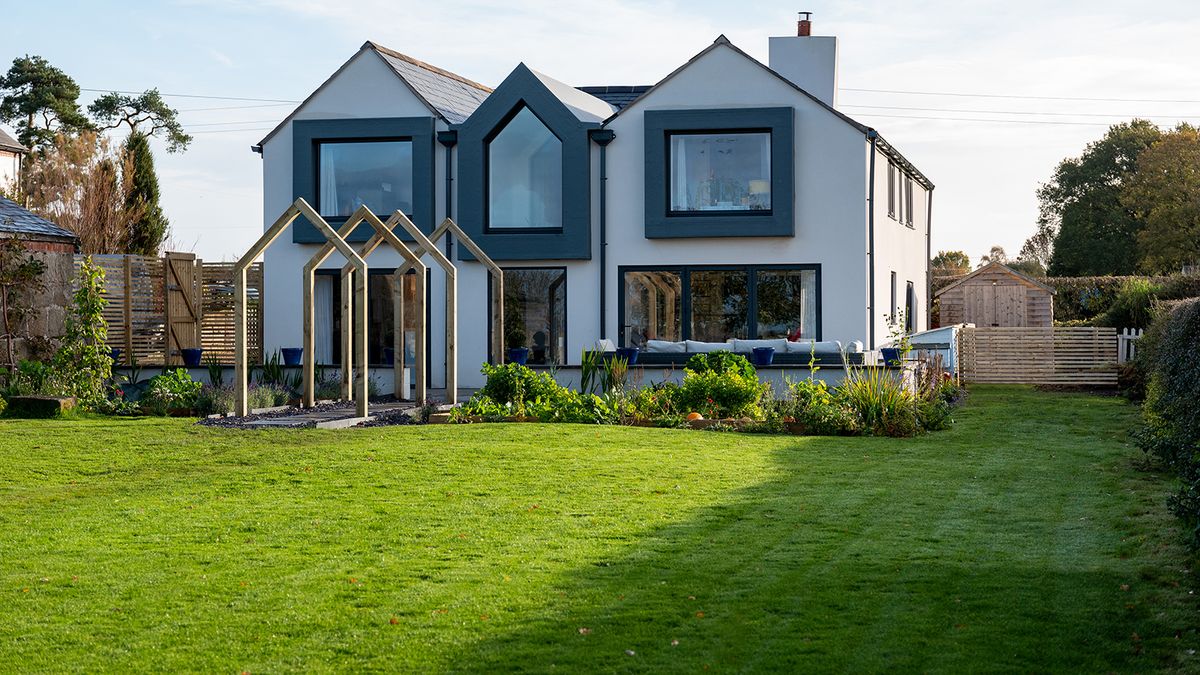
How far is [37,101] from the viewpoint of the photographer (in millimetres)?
54469

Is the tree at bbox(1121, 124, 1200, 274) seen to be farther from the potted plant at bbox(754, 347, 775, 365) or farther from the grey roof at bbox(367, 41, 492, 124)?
the potted plant at bbox(754, 347, 775, 365)

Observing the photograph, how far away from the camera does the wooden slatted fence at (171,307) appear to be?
2473cm

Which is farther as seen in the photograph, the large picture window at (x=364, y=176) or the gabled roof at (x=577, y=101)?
the large picture window at (x=364, y=176)

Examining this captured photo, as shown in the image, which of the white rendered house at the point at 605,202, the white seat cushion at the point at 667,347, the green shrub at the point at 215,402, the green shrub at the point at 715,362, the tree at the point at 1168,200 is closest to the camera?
the green shrub at the point at 215,402

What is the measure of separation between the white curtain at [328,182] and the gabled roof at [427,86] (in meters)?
0.99

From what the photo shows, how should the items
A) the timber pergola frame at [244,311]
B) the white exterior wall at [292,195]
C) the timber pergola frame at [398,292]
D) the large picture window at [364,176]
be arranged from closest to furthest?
the timber pergola frame at [244,311] < the timber pergola frame at [398,292] < the white exterior wall at [292,195] < the large picture window at [364,176]

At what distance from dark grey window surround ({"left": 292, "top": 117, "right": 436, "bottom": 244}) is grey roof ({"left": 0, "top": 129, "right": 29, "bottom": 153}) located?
28.2 metres

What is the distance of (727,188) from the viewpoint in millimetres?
24703

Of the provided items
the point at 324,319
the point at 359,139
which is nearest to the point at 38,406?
the point at 324,319

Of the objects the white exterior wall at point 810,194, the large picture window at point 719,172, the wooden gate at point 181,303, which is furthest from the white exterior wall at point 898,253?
the wooden gate at point 181,303

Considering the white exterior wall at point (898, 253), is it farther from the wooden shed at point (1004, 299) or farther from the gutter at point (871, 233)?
the wooden shed at point (1004, 299)

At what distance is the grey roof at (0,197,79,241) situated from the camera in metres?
24.6

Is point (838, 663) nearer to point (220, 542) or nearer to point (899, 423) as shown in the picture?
point (220, 542)

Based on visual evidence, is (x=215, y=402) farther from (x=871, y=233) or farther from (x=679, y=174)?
(x=871, y=233)
